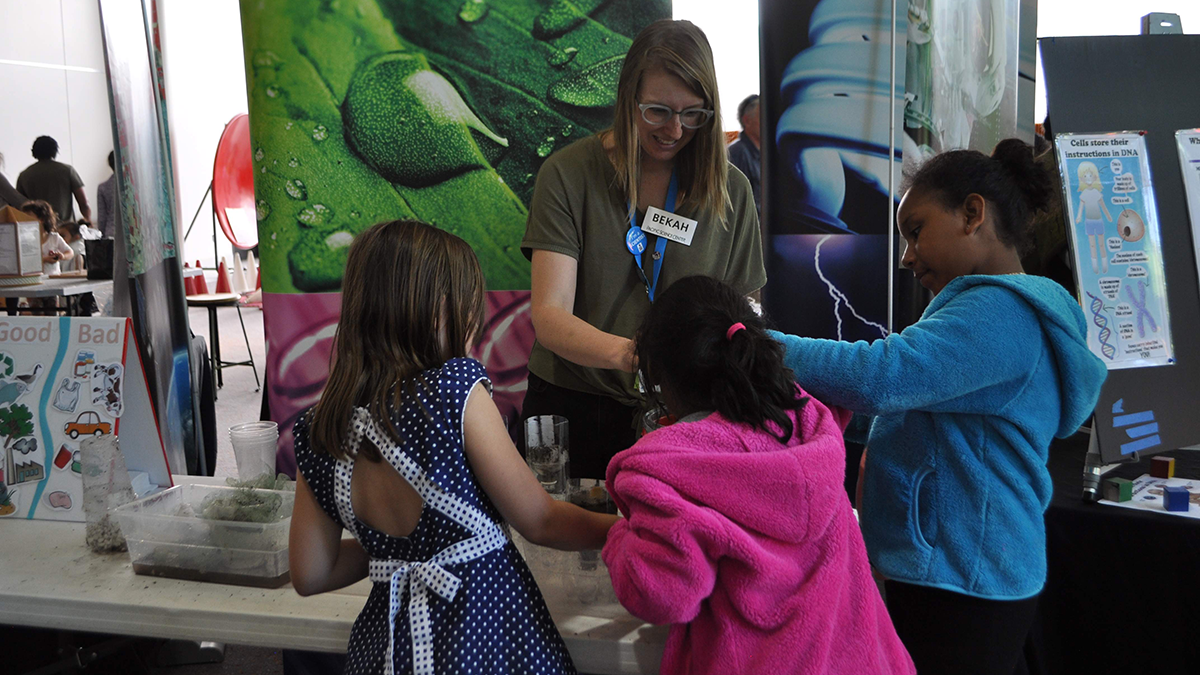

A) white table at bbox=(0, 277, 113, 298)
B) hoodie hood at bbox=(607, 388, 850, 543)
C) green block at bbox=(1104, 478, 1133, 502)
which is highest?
white table at bbox=(0, 277, 113, 298)

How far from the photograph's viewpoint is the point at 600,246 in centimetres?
165

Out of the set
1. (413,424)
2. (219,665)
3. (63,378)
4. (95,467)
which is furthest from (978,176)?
(219,665)

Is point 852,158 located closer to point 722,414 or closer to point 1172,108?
point 1172,108

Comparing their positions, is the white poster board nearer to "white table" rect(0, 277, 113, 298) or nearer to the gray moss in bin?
the gray moss in bin

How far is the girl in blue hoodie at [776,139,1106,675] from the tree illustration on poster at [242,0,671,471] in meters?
1.30

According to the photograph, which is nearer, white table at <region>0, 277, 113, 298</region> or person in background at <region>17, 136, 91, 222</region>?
white table at <region>0, 277, 113, 298</region>

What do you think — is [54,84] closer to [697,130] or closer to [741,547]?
[697,130]

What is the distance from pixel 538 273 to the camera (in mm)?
1622

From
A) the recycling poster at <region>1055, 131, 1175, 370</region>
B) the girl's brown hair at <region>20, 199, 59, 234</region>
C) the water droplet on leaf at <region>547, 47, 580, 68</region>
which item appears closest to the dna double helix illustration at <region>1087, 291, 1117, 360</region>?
the recycling poster at <region>1055, 131, 1175, 370</region>

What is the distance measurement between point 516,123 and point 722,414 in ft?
5.12

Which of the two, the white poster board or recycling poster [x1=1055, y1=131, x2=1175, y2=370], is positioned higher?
recycling poster [x1=1055, y1=131, x2=1175, y2=370]

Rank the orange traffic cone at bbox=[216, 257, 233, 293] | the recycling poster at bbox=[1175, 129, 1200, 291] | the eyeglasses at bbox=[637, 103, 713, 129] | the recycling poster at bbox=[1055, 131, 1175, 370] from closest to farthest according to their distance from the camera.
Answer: the eyeglasses at bbox=[637, 103, 713, 129]
the recycling poster at bbox=[1055, 131, 1175, 370]
the recycling poster at bbox=[1175, 129, 1200, 291]
the orange traffic cone at bbox=[216, 257, 233, 293]

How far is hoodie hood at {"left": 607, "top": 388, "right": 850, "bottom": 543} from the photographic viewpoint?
91 cm

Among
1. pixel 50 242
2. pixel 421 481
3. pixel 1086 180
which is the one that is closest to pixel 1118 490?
pixel 1086 180
